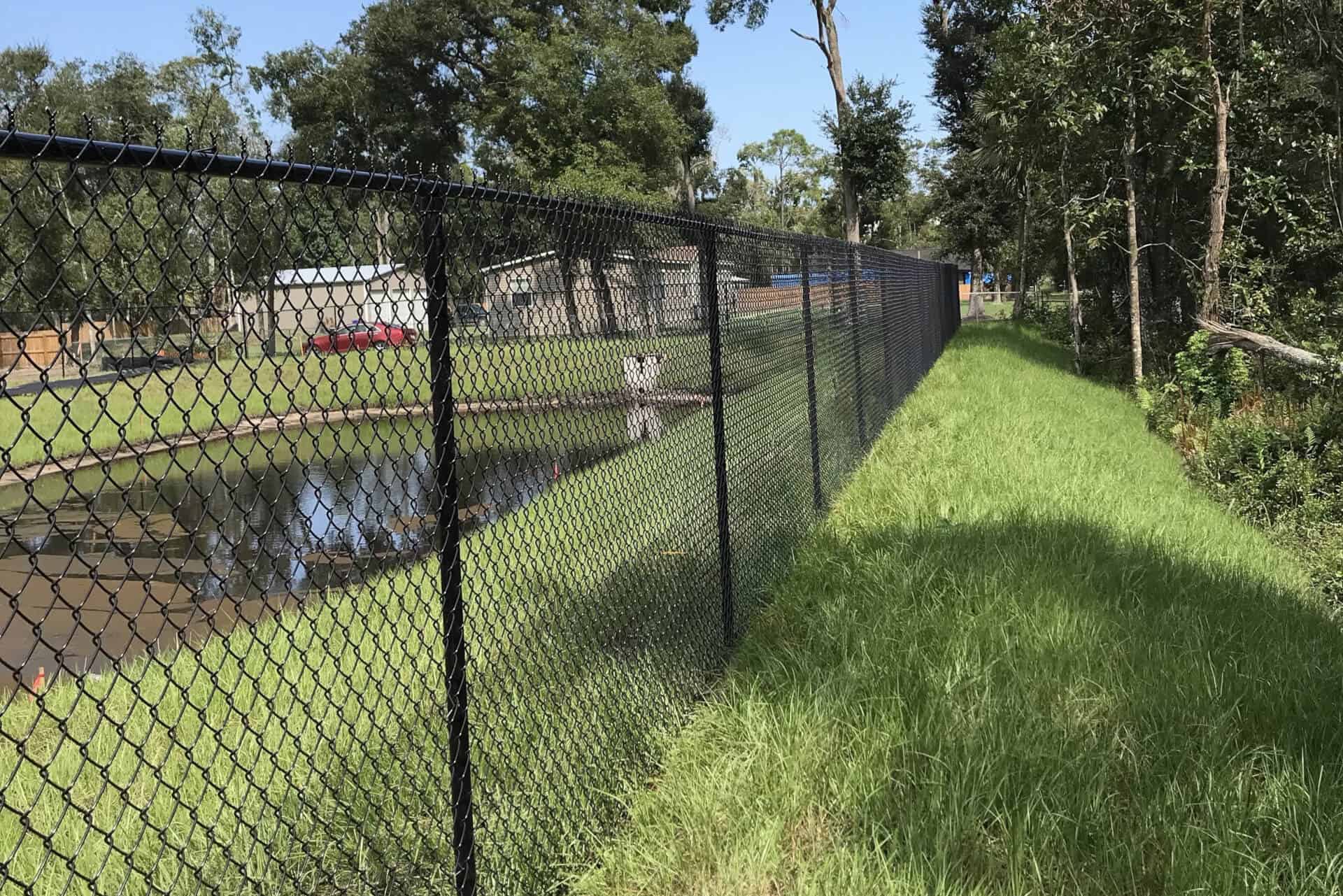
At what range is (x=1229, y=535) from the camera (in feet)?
18.6

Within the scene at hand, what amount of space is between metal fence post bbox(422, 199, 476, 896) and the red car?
0.39 ft

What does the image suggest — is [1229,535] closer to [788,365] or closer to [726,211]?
[788,365]

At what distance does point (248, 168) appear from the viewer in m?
1.69

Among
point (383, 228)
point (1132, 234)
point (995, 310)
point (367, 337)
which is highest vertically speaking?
point (1132, 234)

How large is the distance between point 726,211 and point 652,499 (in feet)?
223

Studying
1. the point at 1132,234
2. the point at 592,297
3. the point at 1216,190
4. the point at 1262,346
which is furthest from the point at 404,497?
the point at 1132,234

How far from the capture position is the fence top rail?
1392 mm

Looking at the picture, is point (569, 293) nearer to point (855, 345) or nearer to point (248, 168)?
point (248, 168)

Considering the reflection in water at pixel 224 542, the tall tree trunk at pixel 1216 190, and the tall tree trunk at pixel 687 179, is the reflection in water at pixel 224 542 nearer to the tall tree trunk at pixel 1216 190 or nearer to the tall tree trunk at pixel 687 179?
the tall tree trunk at pixel 1216 190

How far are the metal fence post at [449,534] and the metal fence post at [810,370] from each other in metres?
3.97

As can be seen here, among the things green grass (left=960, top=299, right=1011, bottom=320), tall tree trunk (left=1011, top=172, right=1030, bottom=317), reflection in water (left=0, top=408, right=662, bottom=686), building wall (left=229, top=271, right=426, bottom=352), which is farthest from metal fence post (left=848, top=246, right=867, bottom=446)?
green grass (left=960, top=299, right=1011, bottom=320)

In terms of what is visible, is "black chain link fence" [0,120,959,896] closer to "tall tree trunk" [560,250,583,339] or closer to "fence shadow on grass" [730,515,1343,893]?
"tall tree trunk" [560,250,583,339]

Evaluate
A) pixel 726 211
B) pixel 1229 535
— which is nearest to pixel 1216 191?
pixel 1229 535

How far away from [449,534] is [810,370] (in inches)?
157
